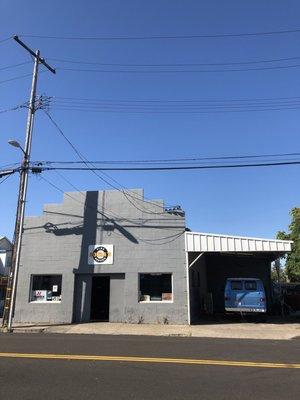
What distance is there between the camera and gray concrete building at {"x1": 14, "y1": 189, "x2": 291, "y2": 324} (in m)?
21.4

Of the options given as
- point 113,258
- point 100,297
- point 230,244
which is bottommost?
point 100,297

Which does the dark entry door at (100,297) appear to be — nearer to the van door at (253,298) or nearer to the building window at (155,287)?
the building window at (155,287)

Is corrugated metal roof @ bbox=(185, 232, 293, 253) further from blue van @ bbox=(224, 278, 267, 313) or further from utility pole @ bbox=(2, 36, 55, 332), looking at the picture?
utility pole @ bbox=(2, 36, 55, 332)

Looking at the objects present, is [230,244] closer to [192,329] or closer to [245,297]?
[245,297]

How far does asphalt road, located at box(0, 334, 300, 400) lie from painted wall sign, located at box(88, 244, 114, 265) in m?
9.40

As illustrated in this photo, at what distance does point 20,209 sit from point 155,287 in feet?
23.6

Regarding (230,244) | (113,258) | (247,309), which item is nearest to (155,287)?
(113,258)

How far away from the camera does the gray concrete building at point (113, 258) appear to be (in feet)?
70.1

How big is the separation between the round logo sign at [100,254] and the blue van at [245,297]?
609 centimetres

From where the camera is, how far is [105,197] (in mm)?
23188

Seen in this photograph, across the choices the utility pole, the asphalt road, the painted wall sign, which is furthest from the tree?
the asphalt road

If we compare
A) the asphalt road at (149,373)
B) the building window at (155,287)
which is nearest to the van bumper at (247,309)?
the building window at (155,287)

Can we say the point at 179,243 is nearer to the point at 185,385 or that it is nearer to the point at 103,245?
the point at 103,245

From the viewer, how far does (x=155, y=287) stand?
21.8m
